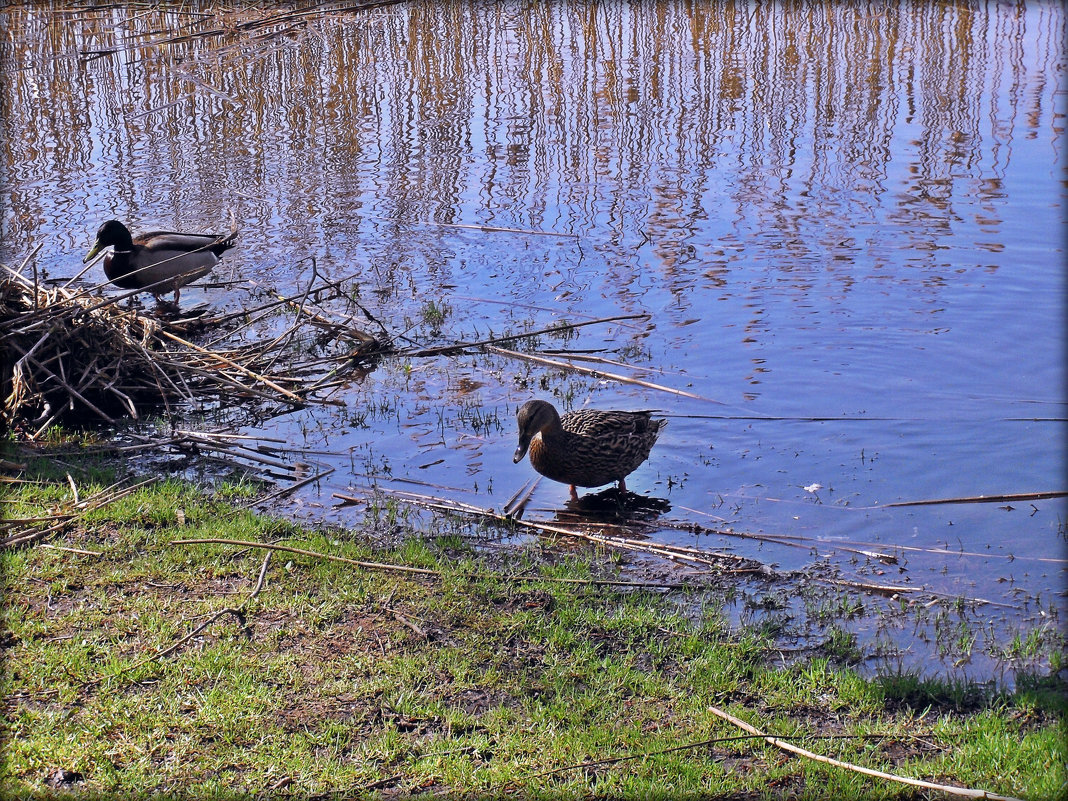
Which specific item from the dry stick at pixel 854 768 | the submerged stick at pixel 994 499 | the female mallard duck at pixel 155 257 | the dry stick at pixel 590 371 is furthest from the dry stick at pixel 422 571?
the female mallard duck at pixel 155 257

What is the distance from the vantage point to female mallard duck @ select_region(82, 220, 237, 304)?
359 inches

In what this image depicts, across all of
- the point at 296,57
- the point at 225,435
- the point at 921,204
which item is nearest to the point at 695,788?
the point at 225,435

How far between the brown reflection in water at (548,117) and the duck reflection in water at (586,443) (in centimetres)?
335

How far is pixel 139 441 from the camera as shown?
6426 mm

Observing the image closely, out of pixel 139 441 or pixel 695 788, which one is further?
pixel 139 441

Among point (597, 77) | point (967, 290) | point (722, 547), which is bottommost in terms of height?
point (722, 547)

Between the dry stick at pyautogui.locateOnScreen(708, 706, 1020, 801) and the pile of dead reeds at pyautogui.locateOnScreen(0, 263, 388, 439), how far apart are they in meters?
4.21

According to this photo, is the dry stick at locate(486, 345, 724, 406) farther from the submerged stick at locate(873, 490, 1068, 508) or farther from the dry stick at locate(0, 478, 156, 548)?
the dry stick at locate(0, 478, 156, 548)

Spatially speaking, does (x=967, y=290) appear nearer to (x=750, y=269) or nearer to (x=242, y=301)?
(x=750, y=269)

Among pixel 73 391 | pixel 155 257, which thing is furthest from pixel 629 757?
pixel 155 257

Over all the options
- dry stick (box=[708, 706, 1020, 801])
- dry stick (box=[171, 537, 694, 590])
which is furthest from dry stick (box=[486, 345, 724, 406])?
dry stick (box=[708, 706, 1020, 801])

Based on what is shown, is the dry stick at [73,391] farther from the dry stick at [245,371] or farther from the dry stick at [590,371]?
the dry stick at [590,371]

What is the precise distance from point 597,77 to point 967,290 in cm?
891

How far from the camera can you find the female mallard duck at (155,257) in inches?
359
